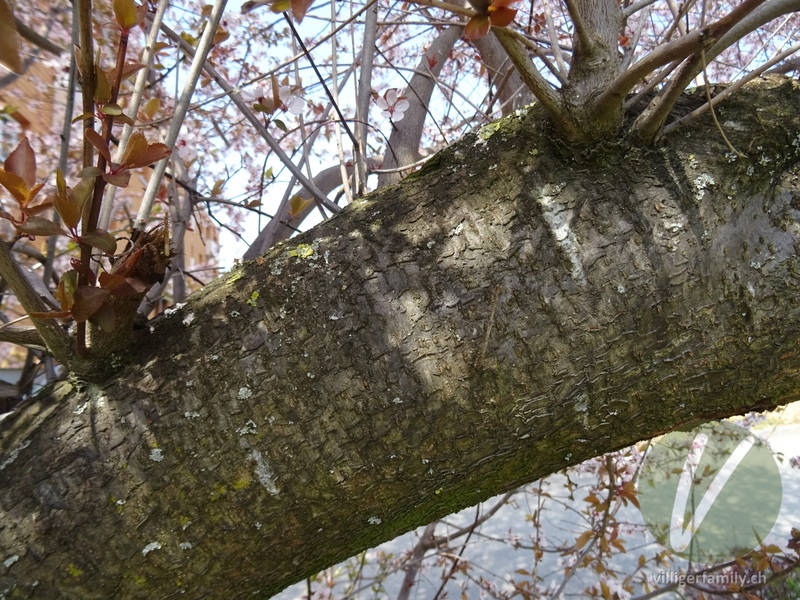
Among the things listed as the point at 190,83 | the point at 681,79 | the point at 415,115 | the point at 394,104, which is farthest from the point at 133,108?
the point at 415,115

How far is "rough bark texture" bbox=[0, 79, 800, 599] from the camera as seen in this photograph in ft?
2.28

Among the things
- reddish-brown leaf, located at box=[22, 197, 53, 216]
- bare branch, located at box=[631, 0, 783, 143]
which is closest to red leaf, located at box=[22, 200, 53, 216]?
reddish-brown leaf, located at box=[22, 197, 53, 216]

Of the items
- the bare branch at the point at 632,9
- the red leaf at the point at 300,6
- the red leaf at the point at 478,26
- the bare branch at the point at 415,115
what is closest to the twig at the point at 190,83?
A: the red leaf at the point at 300,6

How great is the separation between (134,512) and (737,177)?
0.96m

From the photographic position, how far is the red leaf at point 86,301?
63cm

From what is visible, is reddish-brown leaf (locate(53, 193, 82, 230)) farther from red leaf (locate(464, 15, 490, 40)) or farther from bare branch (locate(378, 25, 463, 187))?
bare branch (locate(378, 25, 463, 187))

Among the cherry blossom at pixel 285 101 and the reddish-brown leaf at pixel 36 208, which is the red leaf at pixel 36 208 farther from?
the cherry blossom at pixel 285 101

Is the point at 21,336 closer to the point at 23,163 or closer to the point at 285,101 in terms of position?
the point at 23,163

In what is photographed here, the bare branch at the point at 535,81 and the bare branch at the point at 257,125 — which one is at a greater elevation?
the bare branch at the point at 257,125

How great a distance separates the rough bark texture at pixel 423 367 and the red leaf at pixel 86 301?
5.4 inches

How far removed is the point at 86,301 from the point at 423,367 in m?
0.44

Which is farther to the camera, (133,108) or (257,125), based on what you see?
(257,125)

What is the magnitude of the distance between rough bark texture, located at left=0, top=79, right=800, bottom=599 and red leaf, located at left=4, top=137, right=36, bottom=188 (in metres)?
0.28

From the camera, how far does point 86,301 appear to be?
63cm
